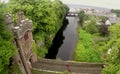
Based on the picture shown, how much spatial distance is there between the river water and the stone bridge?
11.6 metres

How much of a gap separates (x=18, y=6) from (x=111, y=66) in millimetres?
21760

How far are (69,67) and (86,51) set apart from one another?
1138cm

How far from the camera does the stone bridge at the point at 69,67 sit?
111 ft

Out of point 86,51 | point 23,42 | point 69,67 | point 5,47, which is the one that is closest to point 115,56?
point 69,67

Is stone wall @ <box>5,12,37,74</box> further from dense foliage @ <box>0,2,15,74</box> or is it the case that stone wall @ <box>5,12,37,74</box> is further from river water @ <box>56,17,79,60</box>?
river water @ <box>56,17,79,60</box>

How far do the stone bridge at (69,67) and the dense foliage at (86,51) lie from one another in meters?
6.87

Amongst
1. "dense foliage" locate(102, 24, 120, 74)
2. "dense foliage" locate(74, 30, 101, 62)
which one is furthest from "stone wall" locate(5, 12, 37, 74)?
"dense foliage" locate(74, 30, 101, 62)

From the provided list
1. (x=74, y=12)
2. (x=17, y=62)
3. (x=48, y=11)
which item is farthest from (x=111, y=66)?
(x=74, y=12)

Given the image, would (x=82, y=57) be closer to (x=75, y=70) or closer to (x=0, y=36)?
(x=75, y=70)

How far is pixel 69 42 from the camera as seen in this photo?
5653cm

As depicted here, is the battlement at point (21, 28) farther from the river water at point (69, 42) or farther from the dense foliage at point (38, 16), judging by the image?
the river water at point (69, 42)

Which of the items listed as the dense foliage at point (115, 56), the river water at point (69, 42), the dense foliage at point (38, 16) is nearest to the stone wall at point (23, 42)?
the dense foliage at point (38, 16)

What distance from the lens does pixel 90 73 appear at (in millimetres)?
33469

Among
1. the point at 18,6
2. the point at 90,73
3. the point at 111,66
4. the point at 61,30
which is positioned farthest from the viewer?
the point at 61,30
